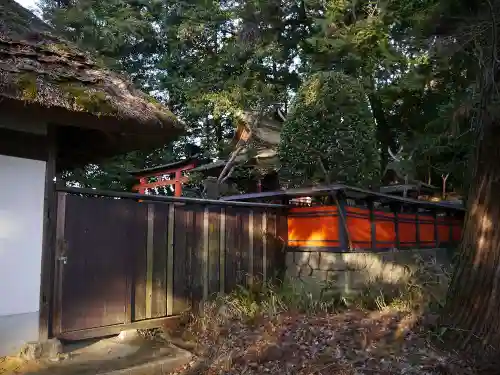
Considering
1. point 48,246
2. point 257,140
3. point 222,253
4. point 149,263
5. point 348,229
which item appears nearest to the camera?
point 48,246

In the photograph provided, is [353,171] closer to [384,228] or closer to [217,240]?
[384,228]

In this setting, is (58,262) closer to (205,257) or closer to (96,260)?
(96,260)

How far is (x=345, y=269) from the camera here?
7.59 m

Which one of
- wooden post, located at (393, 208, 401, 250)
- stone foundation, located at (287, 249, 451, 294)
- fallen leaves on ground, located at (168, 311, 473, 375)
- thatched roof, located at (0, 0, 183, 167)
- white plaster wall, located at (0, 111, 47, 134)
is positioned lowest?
fallen leaves on ground, located at (168, 311, 473, 375)

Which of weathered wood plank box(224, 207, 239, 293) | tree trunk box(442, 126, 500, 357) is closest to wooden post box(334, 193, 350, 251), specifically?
weathered wood plank box(224, 207, 239, 293)

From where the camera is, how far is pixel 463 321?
497cm

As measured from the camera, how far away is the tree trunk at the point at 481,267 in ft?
15.8

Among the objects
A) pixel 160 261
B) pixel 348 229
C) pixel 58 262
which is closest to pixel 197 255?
pixel 160 261

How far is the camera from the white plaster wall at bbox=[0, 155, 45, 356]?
15.1 ft

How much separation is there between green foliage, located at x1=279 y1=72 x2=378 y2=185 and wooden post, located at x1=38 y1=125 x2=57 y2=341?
5.90 metres

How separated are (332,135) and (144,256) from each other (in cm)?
512

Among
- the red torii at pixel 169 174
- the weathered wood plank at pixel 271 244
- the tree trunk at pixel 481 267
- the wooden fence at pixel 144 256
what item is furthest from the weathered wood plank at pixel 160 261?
the red torii at pixel 169 174

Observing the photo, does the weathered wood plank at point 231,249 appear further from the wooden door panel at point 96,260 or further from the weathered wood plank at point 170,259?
the wooden door panel at point 96,260

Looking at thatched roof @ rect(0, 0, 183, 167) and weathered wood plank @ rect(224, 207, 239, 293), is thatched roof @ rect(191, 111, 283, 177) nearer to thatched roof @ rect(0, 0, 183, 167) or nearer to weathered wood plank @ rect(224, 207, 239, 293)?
weathered wood plank @ rect(224, 207, 239, 293)
